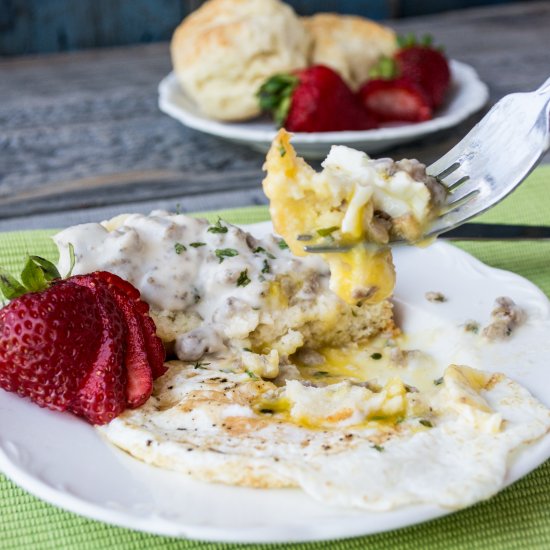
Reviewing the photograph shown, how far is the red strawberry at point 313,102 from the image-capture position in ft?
13.3

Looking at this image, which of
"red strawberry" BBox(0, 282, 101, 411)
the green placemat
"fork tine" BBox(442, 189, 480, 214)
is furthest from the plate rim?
the green placemat

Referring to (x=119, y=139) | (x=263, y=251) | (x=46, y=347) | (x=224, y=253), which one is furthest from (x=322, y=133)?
(x=46, y=347)

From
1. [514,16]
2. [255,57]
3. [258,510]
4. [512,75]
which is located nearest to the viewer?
[258,510]

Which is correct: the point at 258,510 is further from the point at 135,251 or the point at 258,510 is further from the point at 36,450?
the point at 135,251

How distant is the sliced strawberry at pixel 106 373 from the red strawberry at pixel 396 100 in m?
2.58

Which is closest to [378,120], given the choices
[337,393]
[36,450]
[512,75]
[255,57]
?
[255,57]

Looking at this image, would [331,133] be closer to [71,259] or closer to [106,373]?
[71,259]

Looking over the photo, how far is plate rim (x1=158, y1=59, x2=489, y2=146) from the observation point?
151 inches

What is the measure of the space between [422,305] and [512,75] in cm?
337

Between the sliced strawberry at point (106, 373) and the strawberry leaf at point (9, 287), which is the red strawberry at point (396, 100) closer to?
the sliced strawberry at point (106, 373)

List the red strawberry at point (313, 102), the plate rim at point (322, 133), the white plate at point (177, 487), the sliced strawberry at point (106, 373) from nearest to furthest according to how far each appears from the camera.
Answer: the white plate at point (177, 487), the sliced strawberry at point (106, 373), the plate rim at point (322, 133), the red strawberry at point (313, 102)

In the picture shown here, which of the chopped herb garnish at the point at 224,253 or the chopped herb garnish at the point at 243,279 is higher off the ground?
the chopped herb garnish at the point at 224,253

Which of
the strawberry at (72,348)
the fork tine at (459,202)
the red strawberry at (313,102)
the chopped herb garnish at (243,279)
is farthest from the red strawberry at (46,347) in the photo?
the red strawberry at (313,102)

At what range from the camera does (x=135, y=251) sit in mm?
2318
